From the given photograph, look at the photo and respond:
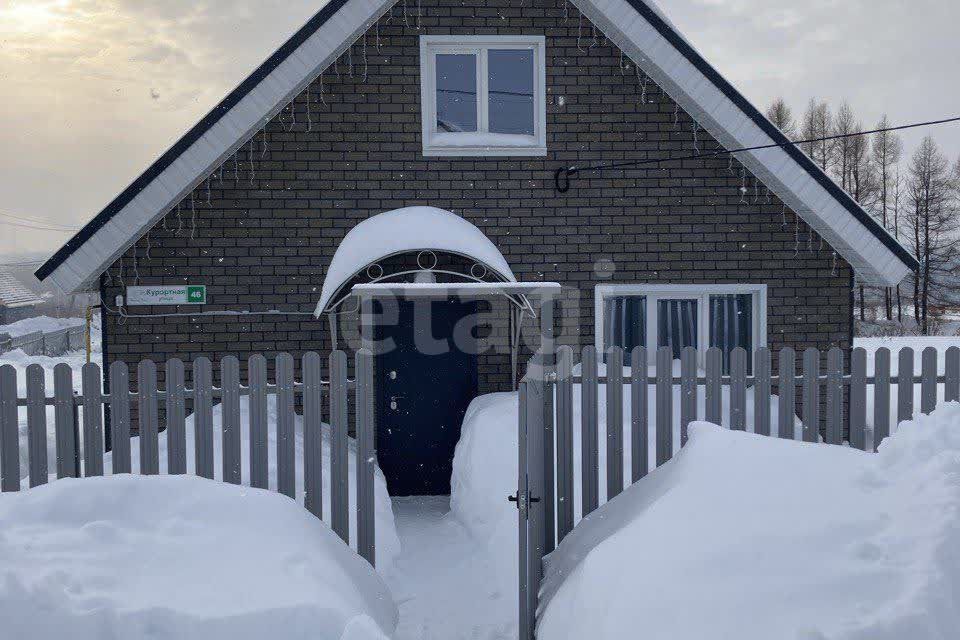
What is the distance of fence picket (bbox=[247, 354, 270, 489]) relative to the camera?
5168 millimetres

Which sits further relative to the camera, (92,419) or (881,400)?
(881,400)

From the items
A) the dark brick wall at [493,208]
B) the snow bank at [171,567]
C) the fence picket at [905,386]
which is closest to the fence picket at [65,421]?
the snow bank at [171,567]

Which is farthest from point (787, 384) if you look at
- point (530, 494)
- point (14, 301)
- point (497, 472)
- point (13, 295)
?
point (13, 295)

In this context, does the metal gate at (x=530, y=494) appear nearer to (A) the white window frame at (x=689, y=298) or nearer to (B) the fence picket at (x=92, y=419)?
(B) the fence picket at (x=92, y=419)

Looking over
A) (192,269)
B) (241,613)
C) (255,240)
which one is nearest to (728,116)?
(255,240)

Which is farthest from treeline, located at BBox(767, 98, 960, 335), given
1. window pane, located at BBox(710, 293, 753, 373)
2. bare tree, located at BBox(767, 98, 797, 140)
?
window pane, located at BBox(710, 293, 753, 373)

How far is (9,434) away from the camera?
5520mm

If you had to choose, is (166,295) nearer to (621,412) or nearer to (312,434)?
(312,434)

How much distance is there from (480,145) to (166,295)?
387 centimetres

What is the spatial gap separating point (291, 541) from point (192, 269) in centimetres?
527

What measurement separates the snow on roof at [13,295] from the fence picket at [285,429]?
5597 cm

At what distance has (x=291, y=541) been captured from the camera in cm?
378

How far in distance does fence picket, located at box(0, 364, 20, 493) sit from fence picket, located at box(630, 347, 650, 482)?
176 inches

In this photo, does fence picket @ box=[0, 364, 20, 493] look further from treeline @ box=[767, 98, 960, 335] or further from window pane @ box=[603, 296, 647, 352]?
treeline @ box=[767, 98, 960, 335]
